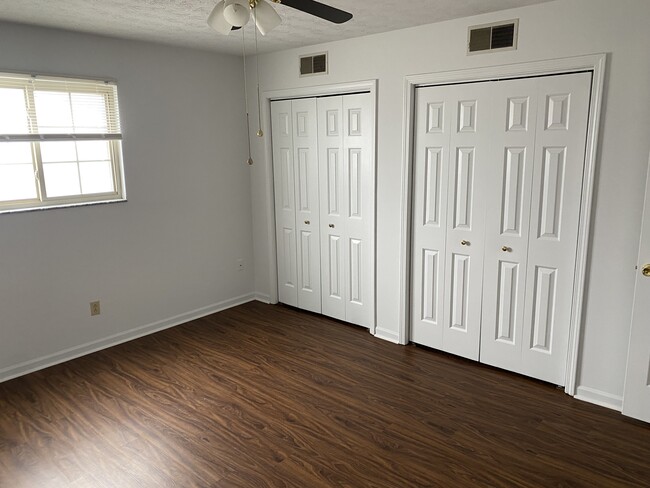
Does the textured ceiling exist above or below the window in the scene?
above

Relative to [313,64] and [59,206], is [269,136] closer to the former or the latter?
[313,64]

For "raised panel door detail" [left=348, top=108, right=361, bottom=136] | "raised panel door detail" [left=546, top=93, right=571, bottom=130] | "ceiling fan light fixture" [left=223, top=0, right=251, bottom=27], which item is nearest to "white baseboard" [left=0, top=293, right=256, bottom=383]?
"raised panel door detail" [left=348, top=108, right=361, bottom=136]

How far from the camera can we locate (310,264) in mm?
4535

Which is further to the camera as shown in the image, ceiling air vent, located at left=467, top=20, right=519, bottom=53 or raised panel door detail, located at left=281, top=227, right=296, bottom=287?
raised panel door detail, located at left=281, top=227, right=296, bottom=287

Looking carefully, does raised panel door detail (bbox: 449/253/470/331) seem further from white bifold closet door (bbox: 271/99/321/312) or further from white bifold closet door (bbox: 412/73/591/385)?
white bifold closet door (bbox: 271/99/321/312)

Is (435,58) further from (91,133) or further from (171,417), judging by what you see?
(171,417)

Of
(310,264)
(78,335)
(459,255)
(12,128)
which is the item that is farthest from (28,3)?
(459,255)

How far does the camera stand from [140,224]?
13.1ft

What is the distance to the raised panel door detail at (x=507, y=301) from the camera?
10.7ft

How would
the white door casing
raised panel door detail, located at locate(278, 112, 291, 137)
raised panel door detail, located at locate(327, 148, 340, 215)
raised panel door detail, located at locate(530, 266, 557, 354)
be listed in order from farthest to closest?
1. raised panel door detail, located at locate(278, 112, 291, 137)
2. raised panel door detail, located at locate(327, 148, 340, 215)
3. raised panel door detail, located at locate(530, 266, 557, 354)
4. the white door casing

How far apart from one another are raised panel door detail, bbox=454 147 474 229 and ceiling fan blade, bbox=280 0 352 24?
1.56m

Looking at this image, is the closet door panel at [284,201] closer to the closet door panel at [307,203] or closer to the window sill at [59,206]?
the closet door panel at [307,203]

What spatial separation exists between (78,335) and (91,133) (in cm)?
156

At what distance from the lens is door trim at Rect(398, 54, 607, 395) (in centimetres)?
274
